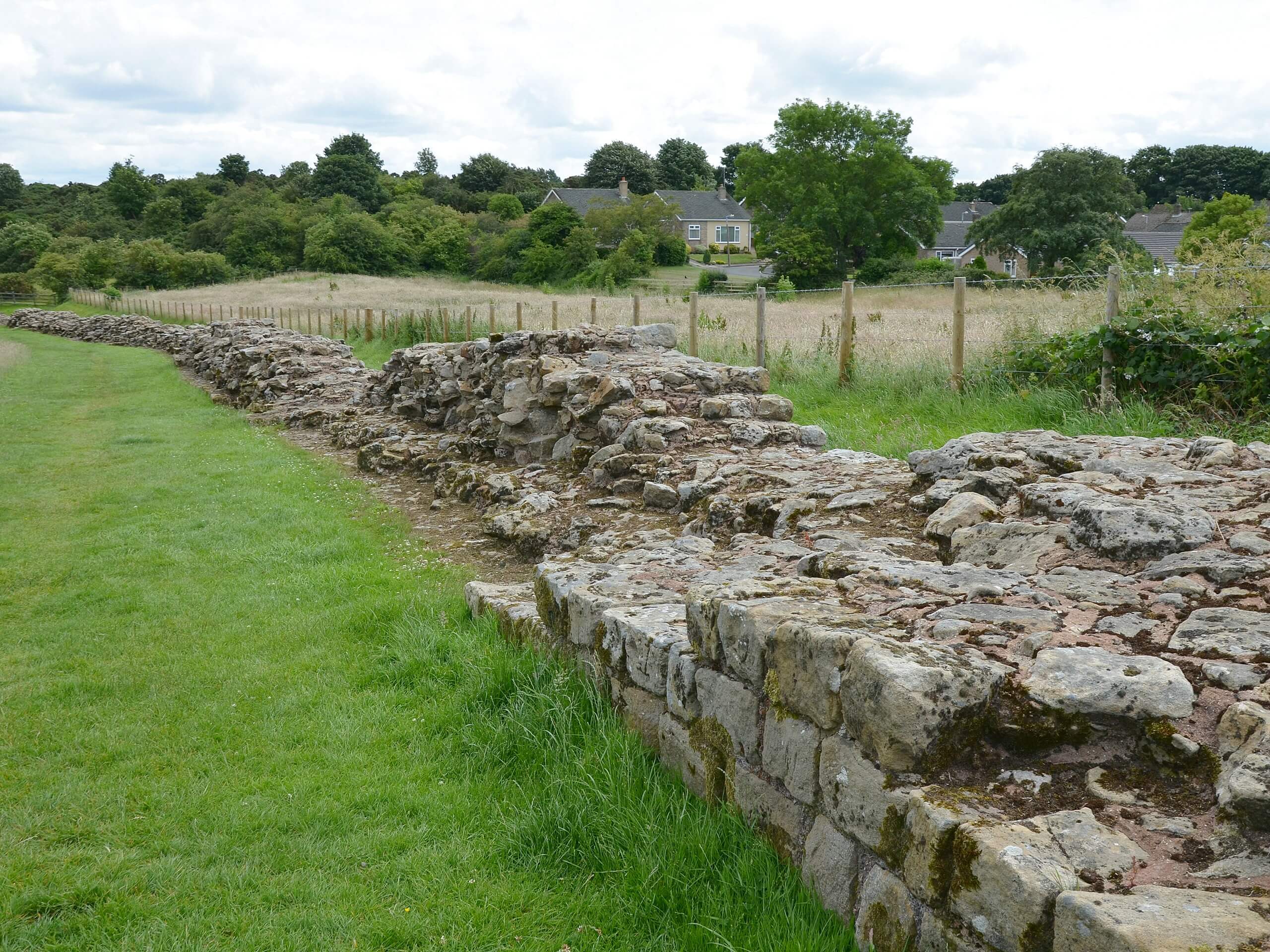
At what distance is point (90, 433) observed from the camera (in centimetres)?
1664

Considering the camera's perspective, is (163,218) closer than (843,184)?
No

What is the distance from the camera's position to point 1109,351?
10039mm

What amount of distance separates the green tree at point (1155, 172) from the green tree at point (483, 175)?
199ft

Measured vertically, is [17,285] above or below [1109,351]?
above

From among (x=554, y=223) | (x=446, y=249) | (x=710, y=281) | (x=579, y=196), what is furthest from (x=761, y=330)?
(x=579, y=196)

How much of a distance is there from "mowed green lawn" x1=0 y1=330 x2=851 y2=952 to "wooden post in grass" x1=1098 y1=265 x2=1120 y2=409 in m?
7.08

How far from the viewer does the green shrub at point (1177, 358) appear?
28.0 ft

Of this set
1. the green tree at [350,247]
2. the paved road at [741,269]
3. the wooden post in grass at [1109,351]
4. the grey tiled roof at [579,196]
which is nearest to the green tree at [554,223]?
the paved road at [741,269]

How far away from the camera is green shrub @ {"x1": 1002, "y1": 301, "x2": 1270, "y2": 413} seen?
28.0ft

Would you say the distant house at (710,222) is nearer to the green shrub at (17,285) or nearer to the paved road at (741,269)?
the paved road at (741,269)

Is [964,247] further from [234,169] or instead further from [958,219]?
[234,169]

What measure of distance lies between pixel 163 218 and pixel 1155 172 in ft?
304

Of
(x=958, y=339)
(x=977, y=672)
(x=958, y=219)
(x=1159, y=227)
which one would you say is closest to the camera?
(x=977, y=672)

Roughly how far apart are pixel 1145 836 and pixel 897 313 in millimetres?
17787
